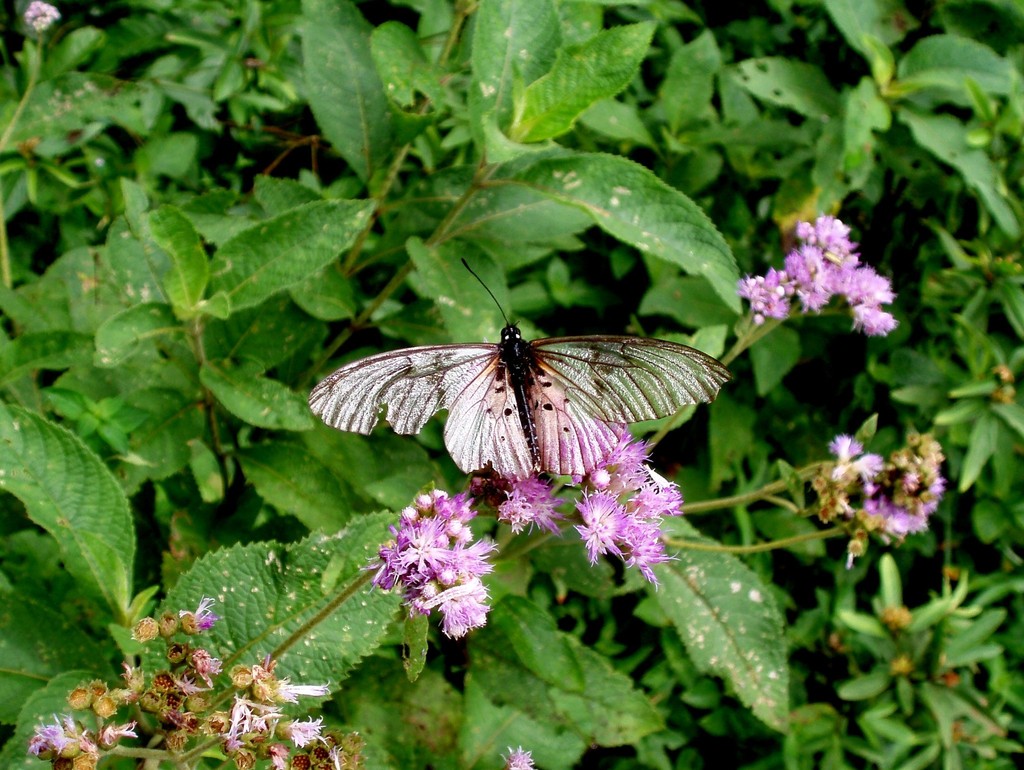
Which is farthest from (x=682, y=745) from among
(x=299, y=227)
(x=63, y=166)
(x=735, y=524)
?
(x=63, y=166)

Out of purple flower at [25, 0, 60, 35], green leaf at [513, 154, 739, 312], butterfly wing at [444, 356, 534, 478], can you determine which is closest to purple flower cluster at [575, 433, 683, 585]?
butterfly wing at [444, 356, 534, 478]

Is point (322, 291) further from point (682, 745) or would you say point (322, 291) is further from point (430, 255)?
point (682, 745)

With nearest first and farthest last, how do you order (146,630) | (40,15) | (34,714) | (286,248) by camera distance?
(146,630)
(34,714)
(286,248)
(40,15)

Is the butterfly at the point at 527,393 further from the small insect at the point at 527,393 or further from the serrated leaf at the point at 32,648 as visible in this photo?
the serrated leaf at the point at 32,648

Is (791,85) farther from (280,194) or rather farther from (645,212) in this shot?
(280,194)

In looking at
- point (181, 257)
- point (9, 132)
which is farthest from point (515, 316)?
point (9, 132)

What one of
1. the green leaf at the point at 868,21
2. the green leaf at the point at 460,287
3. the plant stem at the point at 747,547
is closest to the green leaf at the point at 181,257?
the green leaf at the point at 460,287
